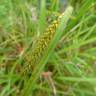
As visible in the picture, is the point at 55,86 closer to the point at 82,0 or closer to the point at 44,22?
the point at 44,22

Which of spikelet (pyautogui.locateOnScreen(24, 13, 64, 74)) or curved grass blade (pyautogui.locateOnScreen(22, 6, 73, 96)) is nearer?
curved grass blade (pyautogui.locateOnScreen(22, 6, 73, 96))

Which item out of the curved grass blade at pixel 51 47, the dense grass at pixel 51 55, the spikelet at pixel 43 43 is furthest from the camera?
the dense grass at pixel 51 55

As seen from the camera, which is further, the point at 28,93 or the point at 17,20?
the point at 17,20

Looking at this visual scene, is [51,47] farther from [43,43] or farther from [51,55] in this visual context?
[51,55]

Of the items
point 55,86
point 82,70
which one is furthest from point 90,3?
point 55,86

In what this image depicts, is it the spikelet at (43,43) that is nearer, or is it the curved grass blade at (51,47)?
the curved grass blade at (51,47)

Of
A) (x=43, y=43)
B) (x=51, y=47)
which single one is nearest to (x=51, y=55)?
(x=43, y=43)

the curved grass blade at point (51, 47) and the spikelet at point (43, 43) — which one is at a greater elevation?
the spikelet at point (43, 43)

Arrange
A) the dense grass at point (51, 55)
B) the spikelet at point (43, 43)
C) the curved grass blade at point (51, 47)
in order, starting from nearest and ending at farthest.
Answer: the curved grass blade at point (51, 47) → the spikelet at point (43, 43) → the dense grass at point (51, 55)
